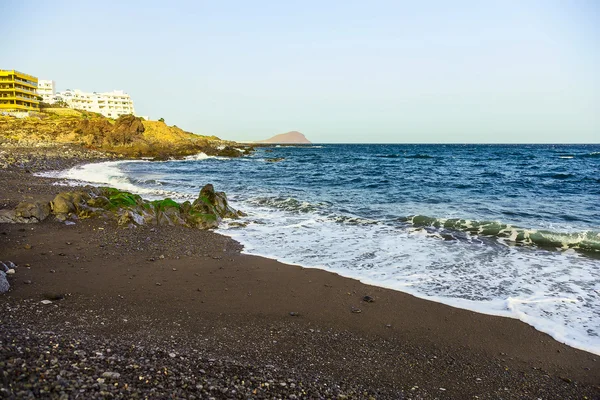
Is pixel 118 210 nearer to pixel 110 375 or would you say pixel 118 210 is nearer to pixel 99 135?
pixel 110 375

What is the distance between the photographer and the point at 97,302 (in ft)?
21.4

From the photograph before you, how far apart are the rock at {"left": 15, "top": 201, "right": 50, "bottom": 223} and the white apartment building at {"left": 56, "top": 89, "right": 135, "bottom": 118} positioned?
114m

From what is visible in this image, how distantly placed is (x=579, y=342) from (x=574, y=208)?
47.5ft

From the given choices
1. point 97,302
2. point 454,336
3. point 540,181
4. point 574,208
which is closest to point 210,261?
point 97,302

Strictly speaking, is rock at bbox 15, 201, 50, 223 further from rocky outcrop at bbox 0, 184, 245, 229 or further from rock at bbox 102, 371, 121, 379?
rock at bbox 102, 371, 121, 379

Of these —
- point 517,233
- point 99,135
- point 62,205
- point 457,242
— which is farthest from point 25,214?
point 99,135

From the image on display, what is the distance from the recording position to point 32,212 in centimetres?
1170

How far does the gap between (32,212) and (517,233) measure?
1558 cm

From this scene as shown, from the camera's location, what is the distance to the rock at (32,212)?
1162 cm

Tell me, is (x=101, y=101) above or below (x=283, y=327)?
above

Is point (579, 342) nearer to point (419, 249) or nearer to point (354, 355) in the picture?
point (354, 355)

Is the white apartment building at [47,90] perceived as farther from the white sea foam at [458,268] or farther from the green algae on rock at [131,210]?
the white sea foam at [458,268]

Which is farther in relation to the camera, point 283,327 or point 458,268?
point 458,268

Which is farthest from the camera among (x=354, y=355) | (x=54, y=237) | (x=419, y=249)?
(x=419, y=249)
